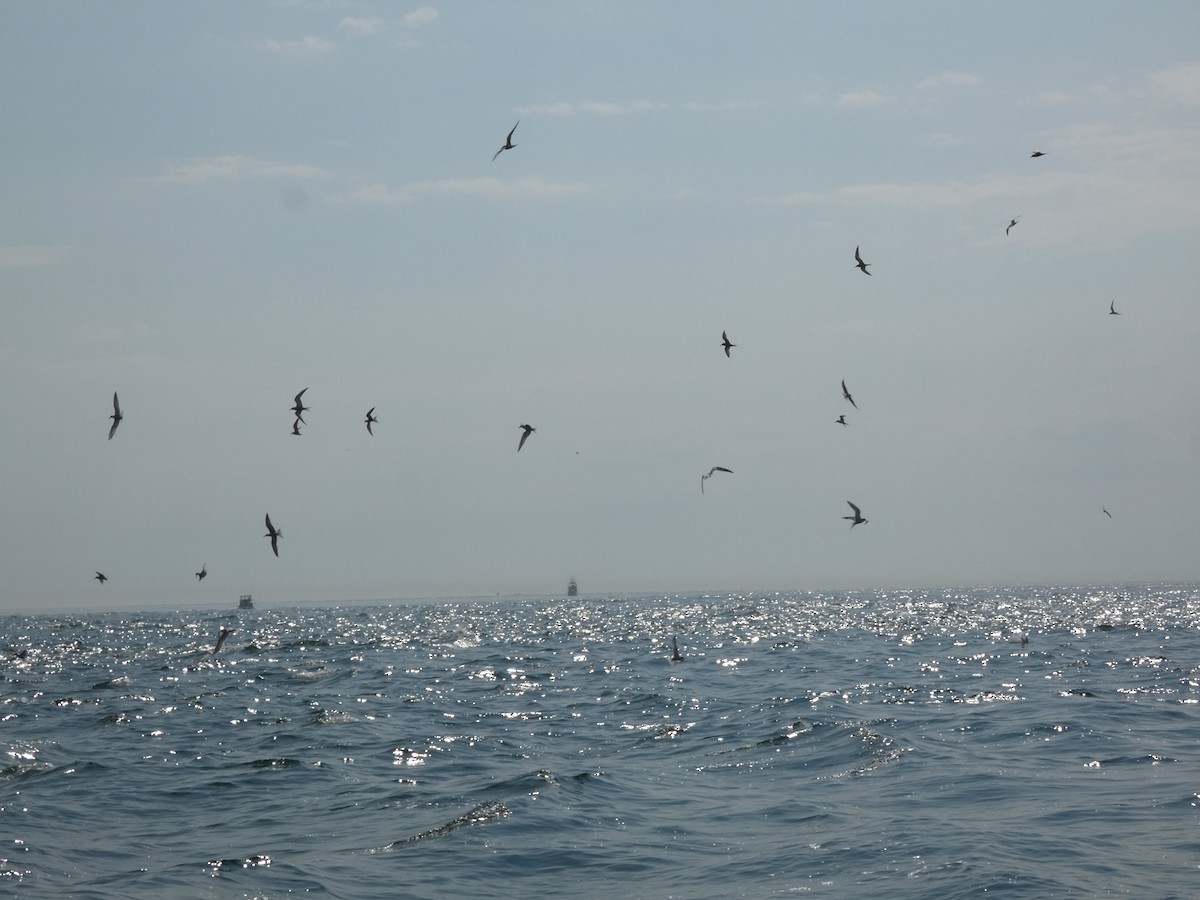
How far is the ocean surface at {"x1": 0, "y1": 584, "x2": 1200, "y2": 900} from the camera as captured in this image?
→ 53.5 feet

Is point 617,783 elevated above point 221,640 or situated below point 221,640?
below

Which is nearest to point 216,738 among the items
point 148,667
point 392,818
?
point 392,818

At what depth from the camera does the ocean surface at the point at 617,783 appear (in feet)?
53.5

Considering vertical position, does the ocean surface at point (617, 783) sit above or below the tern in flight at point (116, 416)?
below

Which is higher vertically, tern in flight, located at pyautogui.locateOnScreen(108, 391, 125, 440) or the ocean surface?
tern in flight, located at pyautogui.locateOnScreen(108, 391, 125, 440)

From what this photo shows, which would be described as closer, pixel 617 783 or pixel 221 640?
pixel 617 783

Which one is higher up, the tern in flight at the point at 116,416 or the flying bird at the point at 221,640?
the tern in flight at the point at 116,416

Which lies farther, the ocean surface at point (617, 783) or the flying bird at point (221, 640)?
the flying bird at point (221, 640)

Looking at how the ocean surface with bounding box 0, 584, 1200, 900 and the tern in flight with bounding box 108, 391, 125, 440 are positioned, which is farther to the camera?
the tern in flight with bounding box 108, 391, 125, 440

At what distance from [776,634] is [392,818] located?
50545 mm

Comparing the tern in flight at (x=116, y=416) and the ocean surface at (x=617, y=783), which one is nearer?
the ocean surface at (x=617, y=783)

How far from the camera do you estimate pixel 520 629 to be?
277ft

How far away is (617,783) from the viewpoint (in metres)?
22.2

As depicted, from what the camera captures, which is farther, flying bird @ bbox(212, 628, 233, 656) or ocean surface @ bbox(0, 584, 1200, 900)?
flying bird @ bbox(212, 628, 233, 656)
